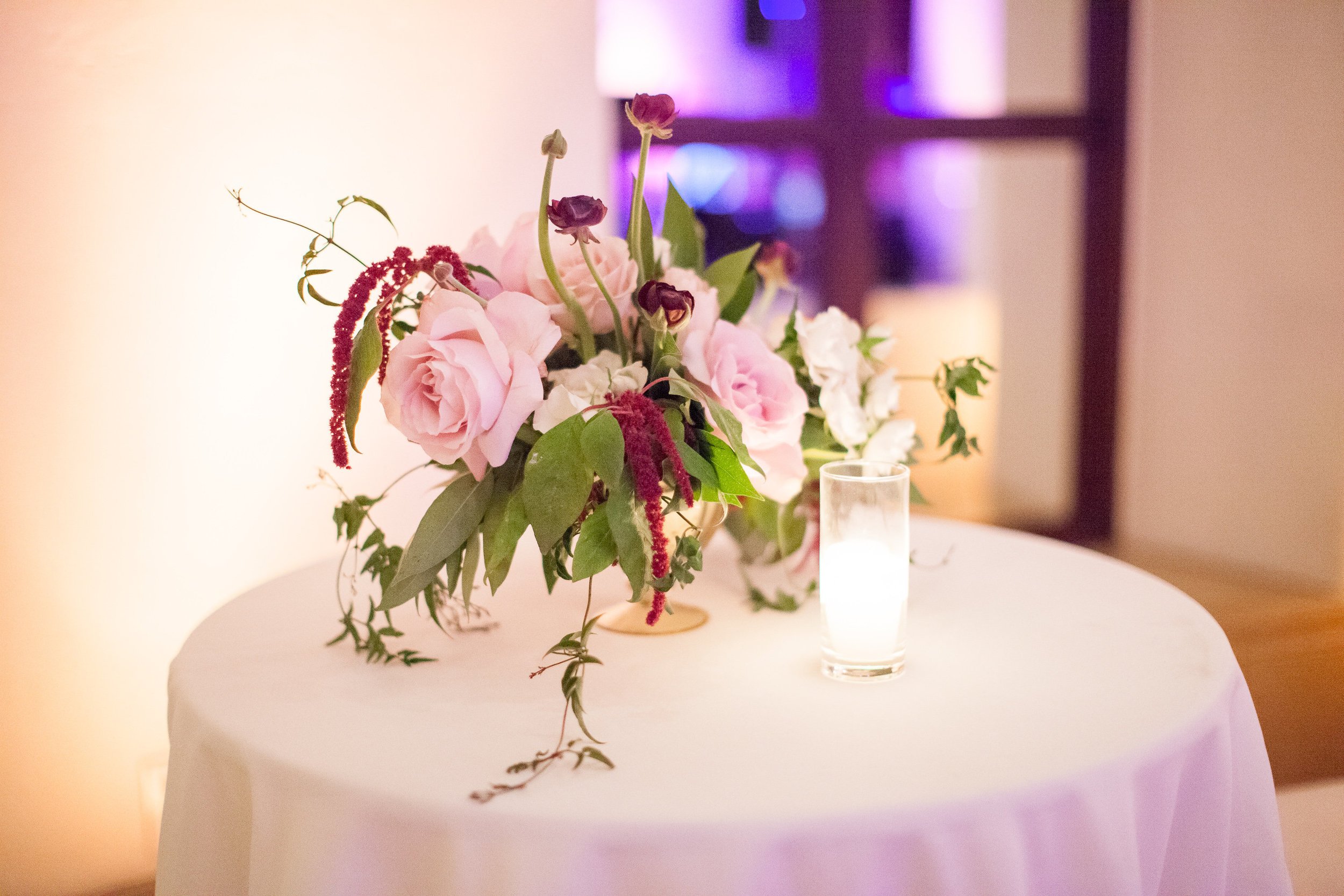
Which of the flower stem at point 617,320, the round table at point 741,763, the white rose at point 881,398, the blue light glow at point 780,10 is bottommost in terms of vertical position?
the round table at point 741,763

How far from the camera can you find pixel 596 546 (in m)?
0.81

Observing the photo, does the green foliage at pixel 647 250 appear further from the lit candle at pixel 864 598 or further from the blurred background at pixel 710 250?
the blurred background at pixel 710 250

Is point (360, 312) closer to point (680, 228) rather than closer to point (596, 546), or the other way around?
point (596, 546)

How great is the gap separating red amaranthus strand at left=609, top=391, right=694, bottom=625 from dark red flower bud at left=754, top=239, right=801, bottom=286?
39 cm

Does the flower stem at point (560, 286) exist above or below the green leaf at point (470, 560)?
above

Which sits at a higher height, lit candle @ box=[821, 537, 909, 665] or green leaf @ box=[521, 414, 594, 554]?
green leaf @ box=[521, 414, 594, 554]

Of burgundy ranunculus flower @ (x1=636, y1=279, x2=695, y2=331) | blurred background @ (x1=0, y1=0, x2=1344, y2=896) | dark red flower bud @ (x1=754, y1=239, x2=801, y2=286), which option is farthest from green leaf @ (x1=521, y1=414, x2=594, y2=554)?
blurred background @ (x1=0, y1=0, x2=1344, y2=896)

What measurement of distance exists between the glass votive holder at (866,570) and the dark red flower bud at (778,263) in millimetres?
326

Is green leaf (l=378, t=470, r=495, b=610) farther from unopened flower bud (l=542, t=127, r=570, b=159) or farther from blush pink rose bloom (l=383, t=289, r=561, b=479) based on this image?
unopened flower bud (l=542, t=127, r=570, b=159)

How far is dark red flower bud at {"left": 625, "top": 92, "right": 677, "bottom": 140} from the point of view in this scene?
0.82m

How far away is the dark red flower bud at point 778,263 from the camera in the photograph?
116 centimetres

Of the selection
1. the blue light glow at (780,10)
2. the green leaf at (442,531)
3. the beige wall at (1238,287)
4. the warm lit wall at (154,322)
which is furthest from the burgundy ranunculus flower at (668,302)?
the blue light glow at (780,10)

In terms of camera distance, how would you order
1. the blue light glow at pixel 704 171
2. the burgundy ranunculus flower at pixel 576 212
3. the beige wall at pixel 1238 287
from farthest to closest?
the blue light glow at pixel 704 171 < the beige wall at pixel 1238 287 < the burgundy ranunculus flower at pixel 576 212

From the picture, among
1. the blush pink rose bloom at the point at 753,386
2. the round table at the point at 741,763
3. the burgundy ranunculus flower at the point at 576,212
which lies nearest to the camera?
the round table at the point at 741,763
